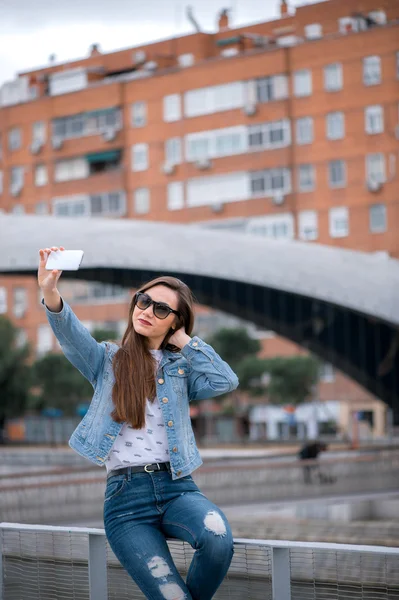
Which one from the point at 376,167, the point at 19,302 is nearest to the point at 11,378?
the point at 19,302

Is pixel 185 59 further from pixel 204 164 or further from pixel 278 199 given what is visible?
pixel 278 199

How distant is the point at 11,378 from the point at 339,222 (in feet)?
59.4

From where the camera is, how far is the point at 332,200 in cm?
5797

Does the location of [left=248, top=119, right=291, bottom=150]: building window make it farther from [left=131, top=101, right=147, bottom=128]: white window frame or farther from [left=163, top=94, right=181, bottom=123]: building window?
[left=131, top=101, right=147, bottom=128]: white window frame

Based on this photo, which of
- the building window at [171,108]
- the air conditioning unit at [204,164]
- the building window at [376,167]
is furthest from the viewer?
the building window at [171,108]

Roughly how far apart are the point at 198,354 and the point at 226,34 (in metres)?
62.7

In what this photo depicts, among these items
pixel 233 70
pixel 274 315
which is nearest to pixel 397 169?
pixel 233 70

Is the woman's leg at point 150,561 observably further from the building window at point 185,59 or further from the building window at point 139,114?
the building window at point 185,59

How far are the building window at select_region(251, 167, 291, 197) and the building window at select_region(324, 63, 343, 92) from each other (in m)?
4.39

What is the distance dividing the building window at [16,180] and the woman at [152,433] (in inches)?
2607

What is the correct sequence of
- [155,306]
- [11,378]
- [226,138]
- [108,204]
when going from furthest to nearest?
[108,204] < [11,378] < [226,138] < [155,306]

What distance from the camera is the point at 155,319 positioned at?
15.2 feet

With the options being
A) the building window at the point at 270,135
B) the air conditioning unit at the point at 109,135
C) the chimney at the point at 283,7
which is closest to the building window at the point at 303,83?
the building window at the point at 270,135

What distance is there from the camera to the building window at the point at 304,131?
58.7 metres
